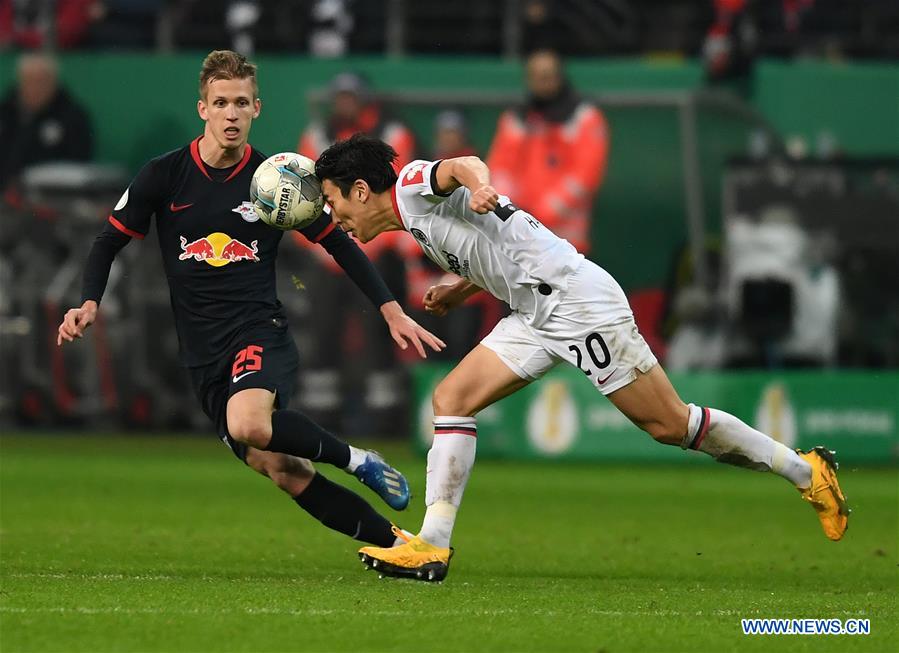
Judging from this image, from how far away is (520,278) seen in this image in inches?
319

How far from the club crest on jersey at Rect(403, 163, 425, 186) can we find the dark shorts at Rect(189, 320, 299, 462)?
3.32 ft

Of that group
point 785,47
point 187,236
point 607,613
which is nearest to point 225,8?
point 785,47

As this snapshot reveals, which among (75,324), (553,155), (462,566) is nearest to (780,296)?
(553,155)

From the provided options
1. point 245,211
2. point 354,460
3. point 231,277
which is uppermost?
point 245,211

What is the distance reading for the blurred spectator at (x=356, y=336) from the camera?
56.3ft

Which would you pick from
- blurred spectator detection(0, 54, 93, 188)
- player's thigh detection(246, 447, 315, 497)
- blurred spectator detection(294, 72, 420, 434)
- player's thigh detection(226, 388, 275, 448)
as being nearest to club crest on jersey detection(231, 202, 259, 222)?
player's thigh detection(226, 388, 275, 448)

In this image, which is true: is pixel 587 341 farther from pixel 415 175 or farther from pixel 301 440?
pixel 301 440

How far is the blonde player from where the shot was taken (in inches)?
313

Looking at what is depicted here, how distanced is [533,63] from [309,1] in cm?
384

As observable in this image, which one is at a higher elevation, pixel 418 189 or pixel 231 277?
pixel 418 189

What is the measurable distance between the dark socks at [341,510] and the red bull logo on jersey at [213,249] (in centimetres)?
113

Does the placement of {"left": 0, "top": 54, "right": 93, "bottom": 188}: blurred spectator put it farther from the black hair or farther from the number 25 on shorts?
the black hair

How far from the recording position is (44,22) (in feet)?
63.0

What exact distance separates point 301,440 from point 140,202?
1.42 metres
